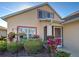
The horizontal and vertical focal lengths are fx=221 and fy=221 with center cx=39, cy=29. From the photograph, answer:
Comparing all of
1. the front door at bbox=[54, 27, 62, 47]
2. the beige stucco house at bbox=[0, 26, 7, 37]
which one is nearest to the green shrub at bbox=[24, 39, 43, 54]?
the front door at bbox=[54, 27, 62, 47]

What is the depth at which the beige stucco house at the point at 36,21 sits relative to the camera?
38.0 feet

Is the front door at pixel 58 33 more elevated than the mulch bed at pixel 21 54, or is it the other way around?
the front door at pixel 58 33

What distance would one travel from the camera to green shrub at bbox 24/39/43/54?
11609 millimetres

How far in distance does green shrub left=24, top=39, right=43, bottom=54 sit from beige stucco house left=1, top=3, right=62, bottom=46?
316 mm

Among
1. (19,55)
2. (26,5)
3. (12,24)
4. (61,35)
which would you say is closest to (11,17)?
(12,24)

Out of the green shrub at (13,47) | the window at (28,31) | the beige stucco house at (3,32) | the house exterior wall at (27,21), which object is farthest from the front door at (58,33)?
the beige stucco house at (3,32)

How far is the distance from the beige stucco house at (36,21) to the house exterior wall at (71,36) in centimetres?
82

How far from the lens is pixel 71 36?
12.7 meters

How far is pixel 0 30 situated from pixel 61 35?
3.65 metres

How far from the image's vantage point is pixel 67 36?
13148 mm

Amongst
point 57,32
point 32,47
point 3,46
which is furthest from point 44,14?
point 3,46

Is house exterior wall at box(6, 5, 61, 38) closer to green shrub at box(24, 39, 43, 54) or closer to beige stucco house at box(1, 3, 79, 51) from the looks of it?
beige stucco house at box(1, 3, 79, 51)

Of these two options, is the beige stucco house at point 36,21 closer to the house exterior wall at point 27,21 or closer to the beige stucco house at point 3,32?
the house exterior wall at point 27,21

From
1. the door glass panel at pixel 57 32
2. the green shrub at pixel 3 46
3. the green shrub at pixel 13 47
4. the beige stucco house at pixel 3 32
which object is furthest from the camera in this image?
the door glass panel at pixel 57 32
